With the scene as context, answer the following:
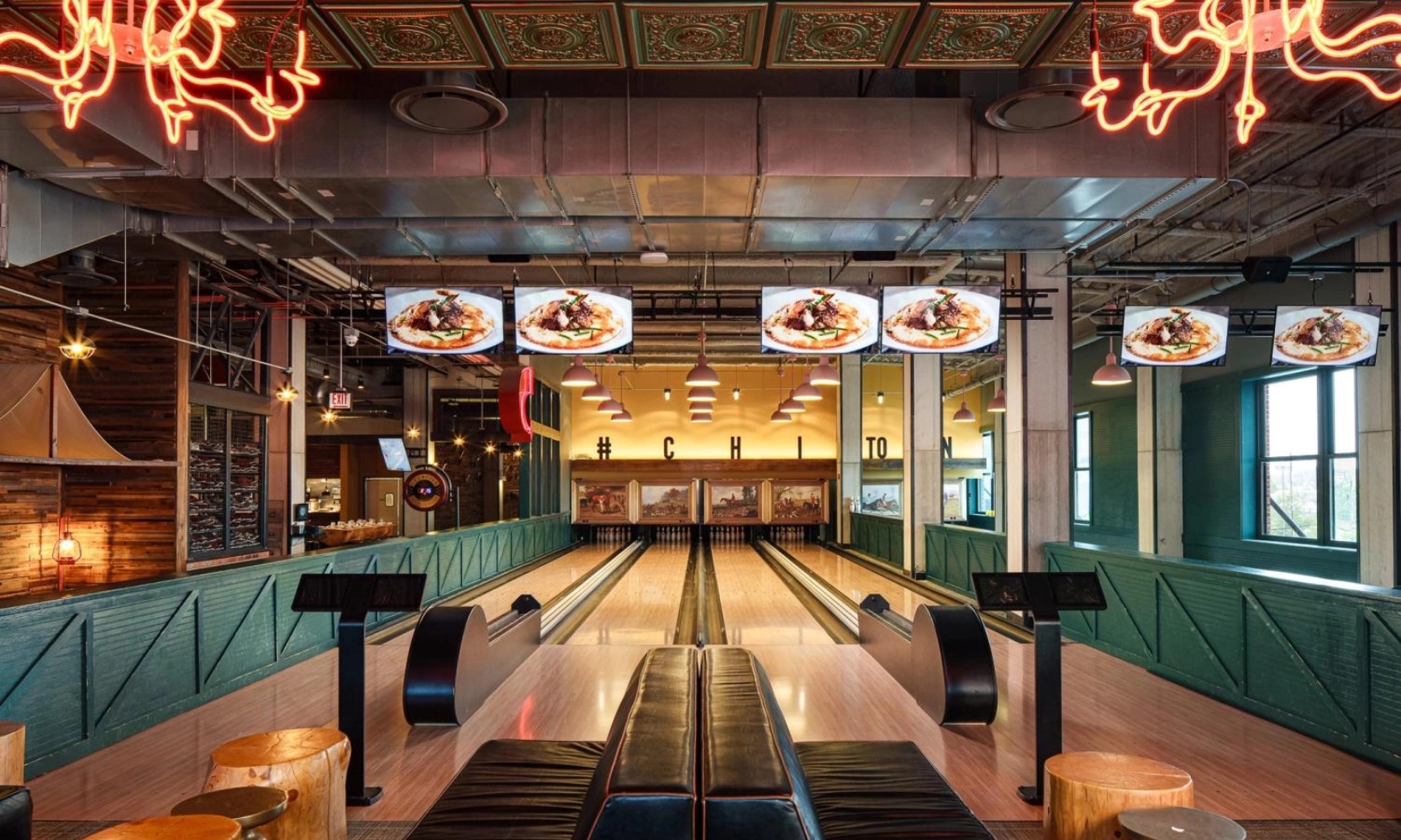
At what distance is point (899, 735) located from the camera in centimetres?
517

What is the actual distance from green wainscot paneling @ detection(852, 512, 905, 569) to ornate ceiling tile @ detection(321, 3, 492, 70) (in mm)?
11062

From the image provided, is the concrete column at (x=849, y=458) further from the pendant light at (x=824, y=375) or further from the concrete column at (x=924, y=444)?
the pendant light at (x=824, y=375)

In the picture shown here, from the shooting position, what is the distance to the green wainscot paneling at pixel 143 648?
4.56 meters

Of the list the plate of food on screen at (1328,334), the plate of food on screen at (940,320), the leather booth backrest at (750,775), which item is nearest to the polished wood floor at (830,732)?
the leather booth backrest at (750,775)

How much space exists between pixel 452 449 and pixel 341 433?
269cm

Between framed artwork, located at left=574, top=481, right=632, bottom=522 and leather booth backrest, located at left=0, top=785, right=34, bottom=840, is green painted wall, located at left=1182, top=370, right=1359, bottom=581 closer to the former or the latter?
framed artwork, located at left=574, top=481, right=632, bottom=522

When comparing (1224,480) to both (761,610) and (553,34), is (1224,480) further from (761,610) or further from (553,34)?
(553,34)

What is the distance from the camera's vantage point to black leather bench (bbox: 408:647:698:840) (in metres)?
2.08

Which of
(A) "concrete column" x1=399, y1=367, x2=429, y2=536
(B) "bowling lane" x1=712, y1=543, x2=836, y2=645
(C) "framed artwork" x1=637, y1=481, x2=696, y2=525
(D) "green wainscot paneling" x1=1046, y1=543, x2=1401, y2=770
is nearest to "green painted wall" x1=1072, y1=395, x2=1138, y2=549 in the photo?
(B) "bowling lane" x1=712, y1=543, x2=836, y2=645

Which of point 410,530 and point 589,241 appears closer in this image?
point 589,241

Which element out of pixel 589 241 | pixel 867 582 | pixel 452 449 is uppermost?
pixel 589 241

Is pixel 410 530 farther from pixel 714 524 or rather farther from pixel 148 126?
pixel 148 126

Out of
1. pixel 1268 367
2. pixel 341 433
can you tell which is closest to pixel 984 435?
pixel 1268 367

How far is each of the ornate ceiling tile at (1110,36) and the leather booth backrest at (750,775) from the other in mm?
4355
